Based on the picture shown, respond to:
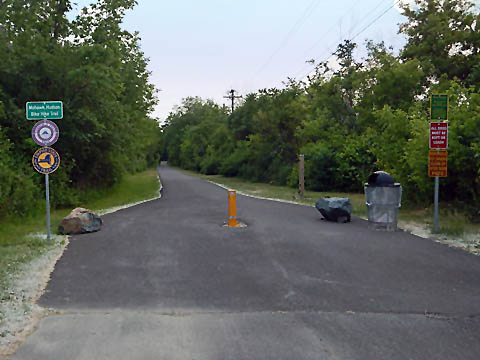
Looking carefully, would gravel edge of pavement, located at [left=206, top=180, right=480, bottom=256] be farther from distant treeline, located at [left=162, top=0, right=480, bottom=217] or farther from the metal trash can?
distant treeline, located at [left=162, top=0, right=480, bottom=217]

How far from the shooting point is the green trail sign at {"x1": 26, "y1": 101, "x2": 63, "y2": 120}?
1023 cm

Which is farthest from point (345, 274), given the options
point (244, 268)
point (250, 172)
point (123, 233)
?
point (250, 172)

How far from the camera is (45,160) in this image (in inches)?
408

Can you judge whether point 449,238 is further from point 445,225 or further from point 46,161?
point 46,161

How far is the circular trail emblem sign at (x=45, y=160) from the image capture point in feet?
33.7

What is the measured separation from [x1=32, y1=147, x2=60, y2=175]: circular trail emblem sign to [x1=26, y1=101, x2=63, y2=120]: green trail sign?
2.19ft

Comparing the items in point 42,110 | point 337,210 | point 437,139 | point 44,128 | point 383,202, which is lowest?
point 337,210

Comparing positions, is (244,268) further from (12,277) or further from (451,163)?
(451,163)

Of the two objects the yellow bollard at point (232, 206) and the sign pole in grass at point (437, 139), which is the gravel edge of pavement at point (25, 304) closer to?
the yellow bollard at point (232, 206)

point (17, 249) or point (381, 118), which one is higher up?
point (381, 118)

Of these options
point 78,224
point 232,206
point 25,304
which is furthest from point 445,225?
point 25,304

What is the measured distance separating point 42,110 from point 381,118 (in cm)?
1163

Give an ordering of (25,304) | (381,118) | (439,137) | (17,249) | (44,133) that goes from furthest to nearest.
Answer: (381,118) → (439,137) → (44,133) → (17,249) → (25,304)

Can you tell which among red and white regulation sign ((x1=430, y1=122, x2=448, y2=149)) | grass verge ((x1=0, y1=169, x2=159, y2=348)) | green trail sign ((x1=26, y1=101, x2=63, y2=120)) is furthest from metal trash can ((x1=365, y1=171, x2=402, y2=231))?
green trail sign ((x1=26, y1=101, x2=63, y2=120))
